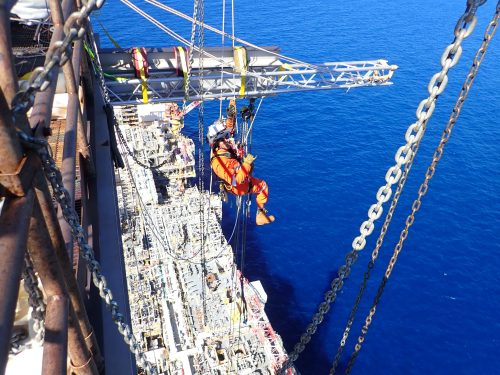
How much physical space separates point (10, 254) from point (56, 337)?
906mm

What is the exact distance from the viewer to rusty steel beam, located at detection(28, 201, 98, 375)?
257 cm

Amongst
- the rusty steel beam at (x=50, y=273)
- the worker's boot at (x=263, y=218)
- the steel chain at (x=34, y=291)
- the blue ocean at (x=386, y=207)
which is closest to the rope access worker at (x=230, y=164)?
the worker's boot at (x=263, y=218)

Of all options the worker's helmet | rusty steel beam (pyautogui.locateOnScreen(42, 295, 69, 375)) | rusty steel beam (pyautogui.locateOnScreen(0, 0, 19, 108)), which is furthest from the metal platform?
rusty steel beam (pyautogui.locateOnScreen(0, 0, 19, 108))

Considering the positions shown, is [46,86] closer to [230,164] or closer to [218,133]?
[230,164]

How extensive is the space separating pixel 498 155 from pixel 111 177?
4162cm

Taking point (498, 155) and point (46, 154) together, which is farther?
point (498, 155)

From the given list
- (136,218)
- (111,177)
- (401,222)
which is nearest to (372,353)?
(401,222)

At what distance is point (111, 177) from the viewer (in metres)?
7.45

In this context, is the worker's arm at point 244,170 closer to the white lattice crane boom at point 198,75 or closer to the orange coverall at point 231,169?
the orange coverall at point 231,169

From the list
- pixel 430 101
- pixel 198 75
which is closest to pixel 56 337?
pixel 430 101

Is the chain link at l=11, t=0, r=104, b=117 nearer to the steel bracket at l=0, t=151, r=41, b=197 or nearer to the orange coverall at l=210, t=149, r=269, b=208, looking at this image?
the steel bracket at l=0, t=151, r=41, b=197

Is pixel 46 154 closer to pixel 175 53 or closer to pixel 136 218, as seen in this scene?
pixel 175 53

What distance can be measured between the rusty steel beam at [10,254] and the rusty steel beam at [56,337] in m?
0.75

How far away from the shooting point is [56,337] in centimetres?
267
